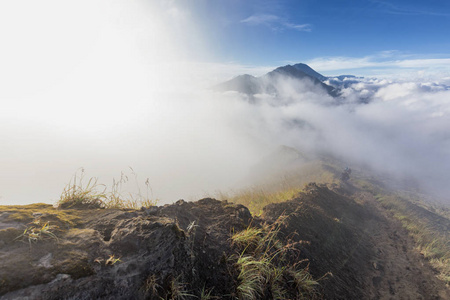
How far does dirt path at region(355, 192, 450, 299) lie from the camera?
6070mm

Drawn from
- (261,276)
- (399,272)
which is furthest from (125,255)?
(399,272)

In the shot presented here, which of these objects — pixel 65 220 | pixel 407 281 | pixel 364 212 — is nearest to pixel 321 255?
pixel 407 281

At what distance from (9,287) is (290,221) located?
6.31 metres

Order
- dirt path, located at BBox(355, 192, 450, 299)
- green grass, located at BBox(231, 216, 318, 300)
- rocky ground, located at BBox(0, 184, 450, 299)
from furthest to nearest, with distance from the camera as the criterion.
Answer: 1. dirt path, located at BBox(355, 192, 450, 299)
2. green grass, located at BBox(231, 216, 318, 300)
3. rocky ground, located at BBox(0, 184, 450, 299)

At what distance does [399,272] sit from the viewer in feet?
23.3

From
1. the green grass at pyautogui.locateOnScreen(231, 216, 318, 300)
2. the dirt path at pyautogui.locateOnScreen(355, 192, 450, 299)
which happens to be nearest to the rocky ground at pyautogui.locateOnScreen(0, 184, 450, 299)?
the green grass at pyautogui.locateOnScreen(231, 216, 318, 300)

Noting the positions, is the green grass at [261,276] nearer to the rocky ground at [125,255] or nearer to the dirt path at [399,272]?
the rocky ground at [125,255]

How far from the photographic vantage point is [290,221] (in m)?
6.55

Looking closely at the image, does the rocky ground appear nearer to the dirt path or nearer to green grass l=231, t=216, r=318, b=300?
green grass l=231, t=216, r=318, b=300

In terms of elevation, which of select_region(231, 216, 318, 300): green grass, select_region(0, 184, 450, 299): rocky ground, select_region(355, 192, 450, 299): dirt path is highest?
select_region(0, 184, 450, 299): rocky ground

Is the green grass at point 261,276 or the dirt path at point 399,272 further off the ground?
the green grass at point 261,276

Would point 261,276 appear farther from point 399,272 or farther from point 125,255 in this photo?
point 399,272

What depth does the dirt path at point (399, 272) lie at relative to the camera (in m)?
6.07

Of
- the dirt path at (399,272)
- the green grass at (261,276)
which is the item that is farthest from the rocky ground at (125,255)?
the dirt path at (399,272)
